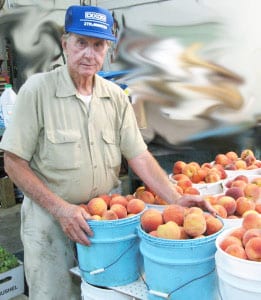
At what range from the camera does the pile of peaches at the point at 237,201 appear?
1778mm

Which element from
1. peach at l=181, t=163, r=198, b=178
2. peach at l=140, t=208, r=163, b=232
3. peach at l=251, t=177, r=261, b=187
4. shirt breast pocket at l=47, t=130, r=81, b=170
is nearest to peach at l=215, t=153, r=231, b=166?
peach at l=181, t=163, r=198, b=178

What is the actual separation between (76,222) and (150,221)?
0.31 m

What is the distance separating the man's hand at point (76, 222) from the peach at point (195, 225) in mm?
390

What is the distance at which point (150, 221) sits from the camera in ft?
4.98

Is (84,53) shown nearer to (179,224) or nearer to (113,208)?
(113,208)

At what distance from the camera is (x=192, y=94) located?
5.06 m

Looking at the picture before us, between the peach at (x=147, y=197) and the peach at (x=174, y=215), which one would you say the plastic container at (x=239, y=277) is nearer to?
the peach at (x=174, y=215)

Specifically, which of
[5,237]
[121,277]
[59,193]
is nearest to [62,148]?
[59,193]

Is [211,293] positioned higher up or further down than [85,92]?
further down

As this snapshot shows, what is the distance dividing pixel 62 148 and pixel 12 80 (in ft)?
12.6

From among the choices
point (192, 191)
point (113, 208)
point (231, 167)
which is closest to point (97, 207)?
point (113, 208)

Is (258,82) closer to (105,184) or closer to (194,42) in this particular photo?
(194,42)

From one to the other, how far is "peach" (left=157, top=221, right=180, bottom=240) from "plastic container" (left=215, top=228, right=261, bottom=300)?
20 centimetres

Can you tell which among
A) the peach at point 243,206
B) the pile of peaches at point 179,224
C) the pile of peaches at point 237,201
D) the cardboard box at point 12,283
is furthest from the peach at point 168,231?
the cardboard box at point 12,283
